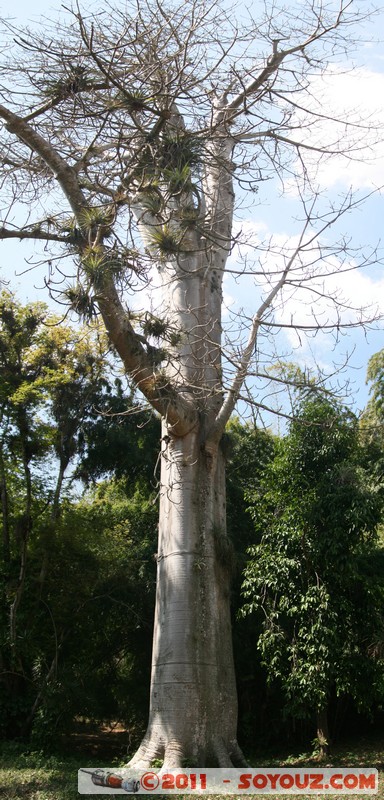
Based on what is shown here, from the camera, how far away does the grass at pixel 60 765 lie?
6.33 m

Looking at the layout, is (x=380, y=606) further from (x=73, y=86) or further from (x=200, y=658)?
(x=73, y=86)

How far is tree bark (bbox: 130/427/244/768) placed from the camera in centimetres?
655

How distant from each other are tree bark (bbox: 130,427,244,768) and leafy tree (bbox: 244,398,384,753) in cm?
130

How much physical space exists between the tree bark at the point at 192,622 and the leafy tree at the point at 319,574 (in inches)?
51.0

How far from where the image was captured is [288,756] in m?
9.31

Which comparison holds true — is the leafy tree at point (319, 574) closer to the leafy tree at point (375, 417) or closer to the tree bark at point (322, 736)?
the tree bark at point (322, 736)

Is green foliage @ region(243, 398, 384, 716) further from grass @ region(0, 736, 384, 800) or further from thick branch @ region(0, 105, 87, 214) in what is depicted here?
thick branch @ region(0, 105, 87, 214)

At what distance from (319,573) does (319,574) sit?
0.01 metres

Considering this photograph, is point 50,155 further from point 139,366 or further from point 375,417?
point 375,417

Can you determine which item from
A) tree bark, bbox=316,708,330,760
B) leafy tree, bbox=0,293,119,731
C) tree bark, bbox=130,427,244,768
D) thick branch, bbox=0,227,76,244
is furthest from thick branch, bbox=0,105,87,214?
tree bark, bbox=316,708,330,760

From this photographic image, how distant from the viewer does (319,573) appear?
868 cm

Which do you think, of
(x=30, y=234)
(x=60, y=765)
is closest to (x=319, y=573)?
(x=60, y=765)

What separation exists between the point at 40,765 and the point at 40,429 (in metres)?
4.64

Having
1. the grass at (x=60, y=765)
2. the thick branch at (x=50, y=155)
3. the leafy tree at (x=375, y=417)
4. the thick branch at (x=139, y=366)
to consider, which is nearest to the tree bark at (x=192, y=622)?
the thick branch at (x=139, y=366)
